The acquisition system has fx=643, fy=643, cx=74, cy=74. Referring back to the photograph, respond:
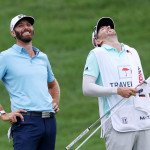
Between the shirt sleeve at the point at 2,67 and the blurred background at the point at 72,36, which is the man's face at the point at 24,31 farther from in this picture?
the blurred background at the point at 72,36

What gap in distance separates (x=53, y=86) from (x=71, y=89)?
988 cm

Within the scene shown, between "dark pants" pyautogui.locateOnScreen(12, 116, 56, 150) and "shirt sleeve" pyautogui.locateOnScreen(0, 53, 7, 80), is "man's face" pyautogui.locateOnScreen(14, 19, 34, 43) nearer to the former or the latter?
"shirt sleeve" pyautogui.locateOnScreen(0, 53, 7, 80)

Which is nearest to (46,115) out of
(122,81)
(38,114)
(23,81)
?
(38,114)

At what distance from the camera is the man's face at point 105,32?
239 inches

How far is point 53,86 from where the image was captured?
6.43 metres

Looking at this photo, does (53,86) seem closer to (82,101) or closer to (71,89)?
(82,101)

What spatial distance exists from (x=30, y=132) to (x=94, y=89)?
0.70m

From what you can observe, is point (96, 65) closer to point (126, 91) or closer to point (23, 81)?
point (126, 91)

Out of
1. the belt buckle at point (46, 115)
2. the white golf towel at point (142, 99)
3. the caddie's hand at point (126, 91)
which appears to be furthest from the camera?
the belt buckle at point (46, 115)

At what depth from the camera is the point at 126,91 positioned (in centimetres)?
565

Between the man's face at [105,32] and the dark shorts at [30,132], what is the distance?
36.9 inches

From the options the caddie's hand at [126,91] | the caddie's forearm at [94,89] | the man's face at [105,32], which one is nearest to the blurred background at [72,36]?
the man's face at [105,32]

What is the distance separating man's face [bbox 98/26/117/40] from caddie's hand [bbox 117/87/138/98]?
2.12 feet

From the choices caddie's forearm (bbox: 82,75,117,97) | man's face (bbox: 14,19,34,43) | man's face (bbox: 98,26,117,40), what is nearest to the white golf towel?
caddie's forearm (bbox: 82,75,117,97)
